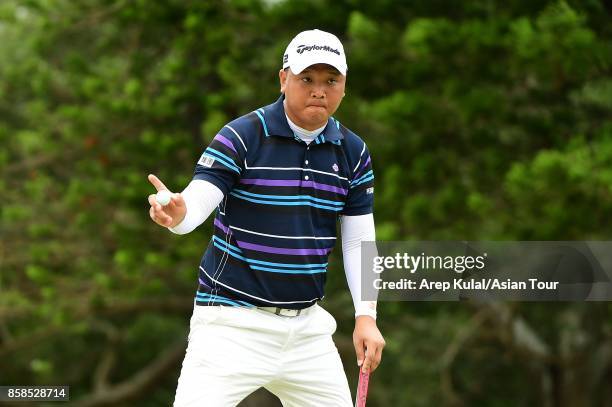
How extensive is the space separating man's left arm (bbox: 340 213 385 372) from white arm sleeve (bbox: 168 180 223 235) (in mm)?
652

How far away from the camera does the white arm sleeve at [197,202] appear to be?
3.31 meters

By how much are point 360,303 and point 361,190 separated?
426 mm

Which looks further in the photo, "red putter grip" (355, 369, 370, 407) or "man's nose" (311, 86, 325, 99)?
"red putter grip" (355, 369, 370, 407)

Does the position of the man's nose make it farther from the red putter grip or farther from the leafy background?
the leafy background

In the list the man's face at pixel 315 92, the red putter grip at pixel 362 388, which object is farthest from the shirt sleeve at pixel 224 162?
the red putter grip at pixel 362 388

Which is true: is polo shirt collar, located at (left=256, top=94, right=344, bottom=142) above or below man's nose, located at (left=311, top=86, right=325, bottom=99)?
below

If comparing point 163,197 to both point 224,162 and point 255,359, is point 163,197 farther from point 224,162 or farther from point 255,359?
point 255,359

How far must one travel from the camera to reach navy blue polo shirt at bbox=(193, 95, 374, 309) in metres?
3.55

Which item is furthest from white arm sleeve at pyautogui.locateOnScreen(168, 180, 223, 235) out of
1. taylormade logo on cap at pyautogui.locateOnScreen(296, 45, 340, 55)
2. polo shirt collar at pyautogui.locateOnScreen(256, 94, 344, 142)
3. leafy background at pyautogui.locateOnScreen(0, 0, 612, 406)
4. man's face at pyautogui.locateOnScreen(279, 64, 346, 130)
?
leafy background at pyautogui.locateOnScreen(0, 0, 612, 406)

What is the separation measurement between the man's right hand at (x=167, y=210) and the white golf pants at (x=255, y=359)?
0.50 m

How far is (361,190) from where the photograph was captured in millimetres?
3852

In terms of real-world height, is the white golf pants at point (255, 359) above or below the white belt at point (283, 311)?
below

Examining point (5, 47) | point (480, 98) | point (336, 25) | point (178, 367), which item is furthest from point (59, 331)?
point (480, 98)

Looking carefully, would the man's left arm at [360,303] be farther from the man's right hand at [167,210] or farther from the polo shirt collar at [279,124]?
the man's right hand at [167,210]
